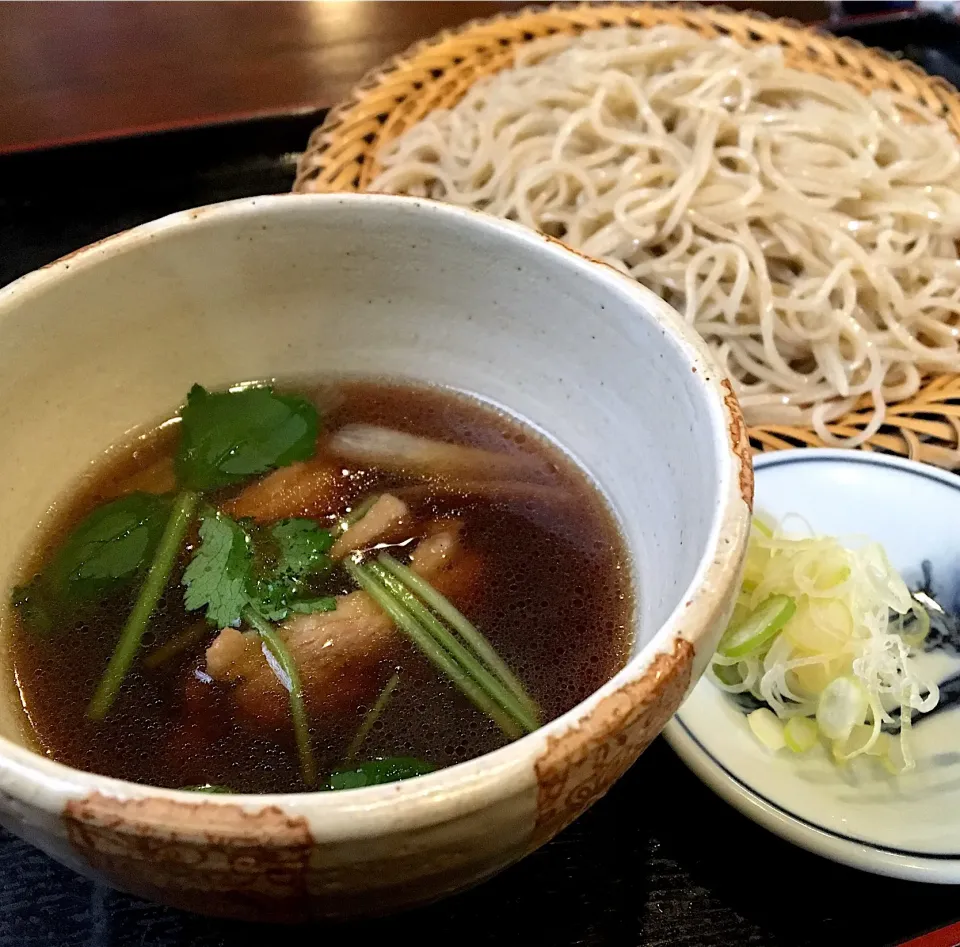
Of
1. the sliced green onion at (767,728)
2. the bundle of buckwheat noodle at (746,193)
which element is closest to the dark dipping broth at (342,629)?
the sliced green onion at (767,728)

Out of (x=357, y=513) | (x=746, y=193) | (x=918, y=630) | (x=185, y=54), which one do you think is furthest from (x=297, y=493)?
(x=185, y=54)

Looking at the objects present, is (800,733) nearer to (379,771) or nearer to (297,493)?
(379,771)

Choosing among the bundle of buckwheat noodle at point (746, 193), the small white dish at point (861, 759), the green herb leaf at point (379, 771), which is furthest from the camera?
the bundle of buckwheat noodle at point (746, 193)

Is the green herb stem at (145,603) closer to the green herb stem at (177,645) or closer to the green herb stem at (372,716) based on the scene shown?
the green herb stem at (177,645)

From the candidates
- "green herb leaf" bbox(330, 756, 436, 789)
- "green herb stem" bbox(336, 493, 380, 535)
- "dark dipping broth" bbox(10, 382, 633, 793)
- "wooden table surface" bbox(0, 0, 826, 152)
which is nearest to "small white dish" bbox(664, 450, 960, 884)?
"dark dipping broth" bbox(10, 382, 633, 793)

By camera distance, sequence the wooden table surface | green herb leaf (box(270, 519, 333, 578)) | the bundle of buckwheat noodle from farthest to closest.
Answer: the wooden table surface → the bundle of buckwheat noodle → green herb leaf (box(270, 519, 333, 578))

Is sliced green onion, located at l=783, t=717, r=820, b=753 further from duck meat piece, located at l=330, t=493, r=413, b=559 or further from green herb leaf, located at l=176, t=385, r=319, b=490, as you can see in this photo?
green herb leaf, located at l=176, t=385, r=319, b=490
